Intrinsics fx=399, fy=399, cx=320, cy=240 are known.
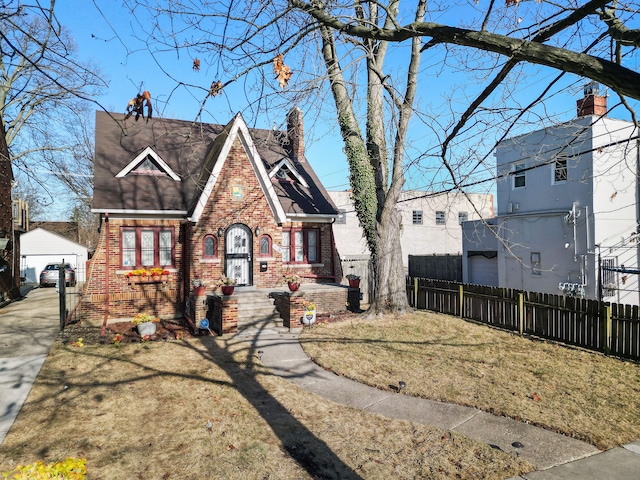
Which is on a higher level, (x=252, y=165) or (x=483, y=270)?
(x=252, y=165)

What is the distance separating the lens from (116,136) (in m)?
17.8

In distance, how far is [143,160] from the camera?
16.5 metres

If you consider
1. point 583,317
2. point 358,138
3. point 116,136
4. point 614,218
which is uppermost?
point 116,136

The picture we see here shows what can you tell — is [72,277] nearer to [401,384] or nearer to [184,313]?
[184,313]

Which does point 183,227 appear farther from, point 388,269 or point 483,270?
point 483,270

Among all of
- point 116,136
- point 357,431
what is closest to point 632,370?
point 357,431

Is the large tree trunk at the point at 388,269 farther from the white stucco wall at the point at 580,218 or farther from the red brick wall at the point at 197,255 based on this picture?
the white stucco wall at the point at 580,218

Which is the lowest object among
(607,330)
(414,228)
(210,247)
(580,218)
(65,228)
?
(607,330)

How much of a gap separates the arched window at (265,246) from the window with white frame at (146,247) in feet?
11.2

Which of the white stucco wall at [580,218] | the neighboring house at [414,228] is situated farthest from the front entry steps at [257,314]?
the neighboring house at [414,228]

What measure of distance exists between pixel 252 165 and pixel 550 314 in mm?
10910

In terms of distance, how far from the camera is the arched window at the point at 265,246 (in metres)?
15.6

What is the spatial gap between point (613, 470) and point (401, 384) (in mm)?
3226

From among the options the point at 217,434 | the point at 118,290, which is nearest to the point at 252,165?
the point at 118,290
